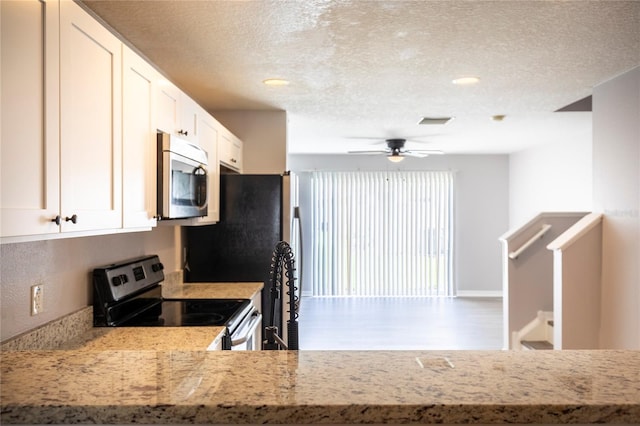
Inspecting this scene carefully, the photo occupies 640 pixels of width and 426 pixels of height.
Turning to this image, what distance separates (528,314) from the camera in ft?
15.8

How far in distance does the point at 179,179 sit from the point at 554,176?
572 cm

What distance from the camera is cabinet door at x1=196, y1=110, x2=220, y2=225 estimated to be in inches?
126

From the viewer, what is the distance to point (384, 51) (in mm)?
2879

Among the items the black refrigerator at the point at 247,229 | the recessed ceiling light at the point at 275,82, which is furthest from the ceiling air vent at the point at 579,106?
the black refrigerator at the point at 247,229

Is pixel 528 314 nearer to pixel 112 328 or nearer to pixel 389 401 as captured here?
pixel 112 328

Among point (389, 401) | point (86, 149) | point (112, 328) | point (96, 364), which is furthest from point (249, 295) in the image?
point (389, 401)

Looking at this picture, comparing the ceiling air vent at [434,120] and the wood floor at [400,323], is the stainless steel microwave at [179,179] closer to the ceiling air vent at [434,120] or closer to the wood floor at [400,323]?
the wood floor at [400,323]

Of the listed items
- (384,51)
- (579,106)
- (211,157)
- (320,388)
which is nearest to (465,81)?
(384,51)

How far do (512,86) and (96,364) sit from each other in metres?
3.48

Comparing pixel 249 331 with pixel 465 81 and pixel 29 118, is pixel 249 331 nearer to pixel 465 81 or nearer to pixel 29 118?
pixel 29 118

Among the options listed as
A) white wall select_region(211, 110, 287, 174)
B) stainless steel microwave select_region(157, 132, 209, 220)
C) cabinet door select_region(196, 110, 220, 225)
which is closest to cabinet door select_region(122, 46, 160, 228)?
stainless steel microwave select_region(157, 132, 209, 220)

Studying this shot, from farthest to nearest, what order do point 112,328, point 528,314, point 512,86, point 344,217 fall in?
point 344,217, point 528,314, point 512,86, point 112,328

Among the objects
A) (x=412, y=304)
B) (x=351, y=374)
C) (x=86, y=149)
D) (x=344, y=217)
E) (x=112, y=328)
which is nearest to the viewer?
(x=351, y=374)

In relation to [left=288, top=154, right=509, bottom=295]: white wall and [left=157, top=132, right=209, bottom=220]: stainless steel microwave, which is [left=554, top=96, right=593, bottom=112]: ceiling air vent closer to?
[left=157, top=132, right=209, bottom=220]: stainless steel microwave
